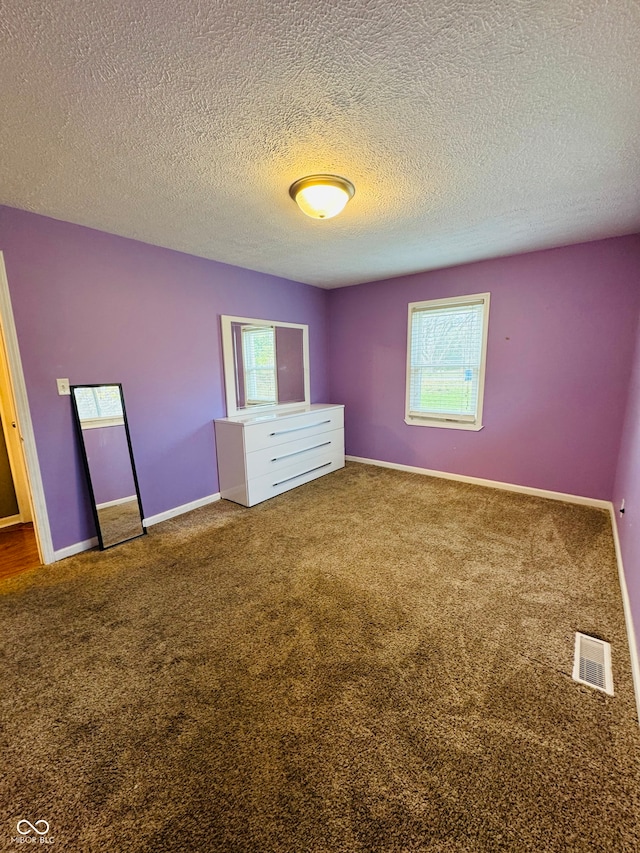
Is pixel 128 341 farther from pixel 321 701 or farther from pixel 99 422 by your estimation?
pixel 321 701

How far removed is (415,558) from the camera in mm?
2410

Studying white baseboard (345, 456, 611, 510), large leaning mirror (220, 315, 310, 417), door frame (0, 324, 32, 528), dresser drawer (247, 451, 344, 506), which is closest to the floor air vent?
white baseboard (345, 456, 611, 510)

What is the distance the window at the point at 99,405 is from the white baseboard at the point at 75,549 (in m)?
0.93

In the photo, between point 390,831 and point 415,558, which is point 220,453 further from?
point 390,831

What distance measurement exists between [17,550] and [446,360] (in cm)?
445

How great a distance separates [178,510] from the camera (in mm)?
3234

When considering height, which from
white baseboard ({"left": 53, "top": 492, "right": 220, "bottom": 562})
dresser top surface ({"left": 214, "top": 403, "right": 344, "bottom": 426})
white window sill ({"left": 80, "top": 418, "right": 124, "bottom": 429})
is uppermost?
white window sill ({"left": 80, "top": 418, "right": 124, "bottom": 429})

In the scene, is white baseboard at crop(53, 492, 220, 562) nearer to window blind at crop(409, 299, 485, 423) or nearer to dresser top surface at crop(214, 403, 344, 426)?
dresser top surface at crop(214, 403, 344, 426)

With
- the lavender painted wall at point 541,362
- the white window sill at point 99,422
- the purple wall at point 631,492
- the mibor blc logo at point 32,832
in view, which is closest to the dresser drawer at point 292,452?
the lavender painted wall at point 541,362

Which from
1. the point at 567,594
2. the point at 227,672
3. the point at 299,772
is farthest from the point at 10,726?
the point at 567,594

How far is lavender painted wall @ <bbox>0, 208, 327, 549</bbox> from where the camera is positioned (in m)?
2.30

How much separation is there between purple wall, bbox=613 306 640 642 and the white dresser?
2764 millimetres

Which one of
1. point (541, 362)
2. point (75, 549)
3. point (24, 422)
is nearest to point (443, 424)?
point (541, 362)

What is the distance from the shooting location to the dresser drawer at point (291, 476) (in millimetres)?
3387
